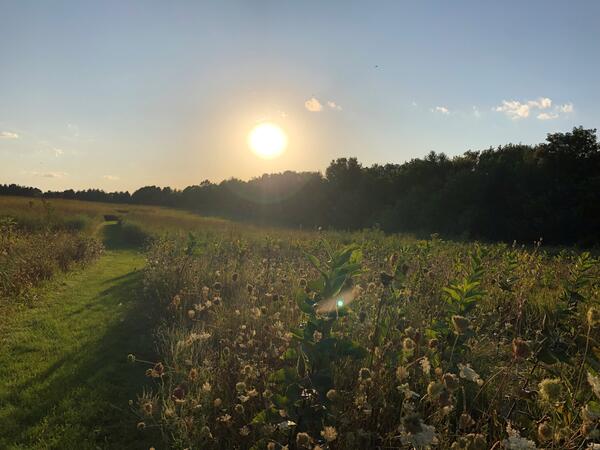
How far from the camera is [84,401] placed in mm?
4297

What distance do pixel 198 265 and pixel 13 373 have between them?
376cm

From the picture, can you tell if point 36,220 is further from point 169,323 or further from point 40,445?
point 40,445

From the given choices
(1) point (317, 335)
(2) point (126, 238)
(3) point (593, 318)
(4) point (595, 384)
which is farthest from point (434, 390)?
(2) point (126, 238)

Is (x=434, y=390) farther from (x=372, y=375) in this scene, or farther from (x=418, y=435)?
(x=372, y=375)

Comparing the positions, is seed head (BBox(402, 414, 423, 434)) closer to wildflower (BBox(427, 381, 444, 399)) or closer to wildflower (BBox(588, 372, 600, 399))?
wildflower (BBox(427, 381, 444, 399))

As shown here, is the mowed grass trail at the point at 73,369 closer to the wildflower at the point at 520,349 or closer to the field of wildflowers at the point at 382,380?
the field of wildflowers at the point at 382,380

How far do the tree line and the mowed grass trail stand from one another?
1236cm

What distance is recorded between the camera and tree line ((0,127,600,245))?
87.0ft

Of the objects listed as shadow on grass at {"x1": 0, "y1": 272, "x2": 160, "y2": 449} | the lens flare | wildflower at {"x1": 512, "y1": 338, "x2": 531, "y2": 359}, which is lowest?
shadow on grass at {"x1": 0, "y1": 272, "x2": 160, "y2": 449}

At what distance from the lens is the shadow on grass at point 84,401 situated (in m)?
3.67

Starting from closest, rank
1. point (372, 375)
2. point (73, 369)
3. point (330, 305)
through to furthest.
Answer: point (330, 305) < point (372, 375) < point (73, 369)

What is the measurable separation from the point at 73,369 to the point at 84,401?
980 mm

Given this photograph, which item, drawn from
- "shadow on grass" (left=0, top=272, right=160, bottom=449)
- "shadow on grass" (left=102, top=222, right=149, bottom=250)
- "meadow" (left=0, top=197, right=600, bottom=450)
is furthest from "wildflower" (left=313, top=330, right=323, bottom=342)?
"shadow on grass" (left=102, top=222, right=149, bottom=250)

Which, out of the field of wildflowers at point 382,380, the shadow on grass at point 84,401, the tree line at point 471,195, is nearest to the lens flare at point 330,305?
the field of wildflowers at point 382,380
